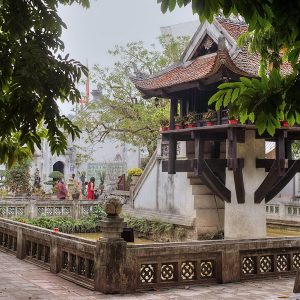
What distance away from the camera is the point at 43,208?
73.4ft

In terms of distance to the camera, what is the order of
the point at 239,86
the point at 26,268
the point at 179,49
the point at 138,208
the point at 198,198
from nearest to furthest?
the point at 239,86 < the point at 26,268 < the point at 198,198 < the point at 138,208 < the point at 179,49

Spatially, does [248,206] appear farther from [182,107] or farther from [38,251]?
[38,251]

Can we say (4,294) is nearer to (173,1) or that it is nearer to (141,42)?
(173,1)

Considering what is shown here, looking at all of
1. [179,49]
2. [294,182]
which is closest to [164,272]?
[294,182]

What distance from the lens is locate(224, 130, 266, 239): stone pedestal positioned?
50.6 ft

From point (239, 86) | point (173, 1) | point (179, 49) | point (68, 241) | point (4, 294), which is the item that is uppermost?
point (179, 49)

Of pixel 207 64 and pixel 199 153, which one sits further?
pixel 207 64

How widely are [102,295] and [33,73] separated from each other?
4379mm

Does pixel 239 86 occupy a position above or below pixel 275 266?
above

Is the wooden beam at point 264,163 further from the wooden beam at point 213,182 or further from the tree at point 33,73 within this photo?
the tree at point 33,73

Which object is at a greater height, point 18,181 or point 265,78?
point 265,78

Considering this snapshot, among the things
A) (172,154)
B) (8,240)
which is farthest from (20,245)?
(172,154)

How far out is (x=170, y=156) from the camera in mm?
16953

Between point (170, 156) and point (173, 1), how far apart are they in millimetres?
13880
